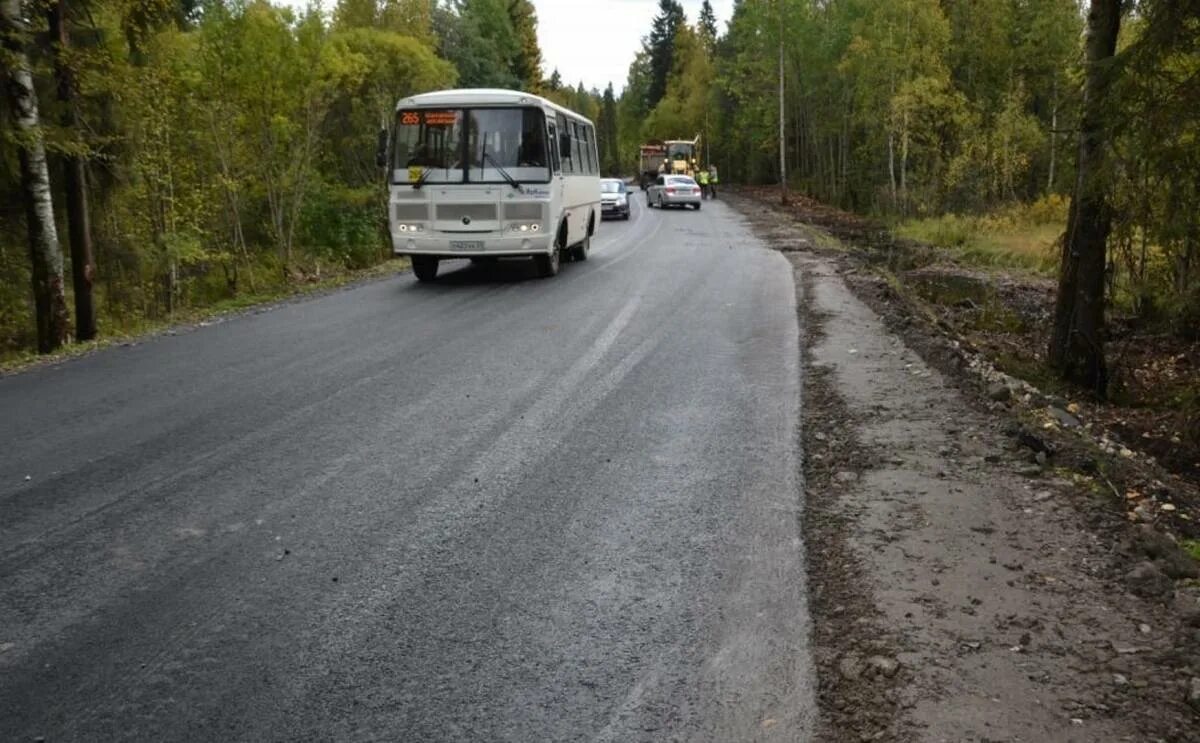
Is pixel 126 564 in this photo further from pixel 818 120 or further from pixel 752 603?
pixel 818 120

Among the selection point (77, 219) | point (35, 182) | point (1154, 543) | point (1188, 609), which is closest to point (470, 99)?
point (77, 219)

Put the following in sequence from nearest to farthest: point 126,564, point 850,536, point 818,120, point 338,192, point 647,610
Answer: point 647,610 < point 126,564 < point 850,536 < point 338,192 < point 818,120

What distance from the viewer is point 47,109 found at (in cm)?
1330

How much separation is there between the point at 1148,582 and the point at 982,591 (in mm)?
779

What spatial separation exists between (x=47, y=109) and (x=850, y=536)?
44.5 ft

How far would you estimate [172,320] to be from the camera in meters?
14.1

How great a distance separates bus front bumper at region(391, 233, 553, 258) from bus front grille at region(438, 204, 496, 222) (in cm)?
29

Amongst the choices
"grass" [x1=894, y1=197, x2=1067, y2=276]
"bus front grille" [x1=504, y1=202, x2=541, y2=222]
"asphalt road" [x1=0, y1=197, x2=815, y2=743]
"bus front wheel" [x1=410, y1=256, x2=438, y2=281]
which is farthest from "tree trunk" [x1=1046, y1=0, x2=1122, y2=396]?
"grass" [x1=894, y1=197, x2=1067, y2=276]

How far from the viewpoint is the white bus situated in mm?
15594

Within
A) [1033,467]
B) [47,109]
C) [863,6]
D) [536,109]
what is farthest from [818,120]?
[1033,467]

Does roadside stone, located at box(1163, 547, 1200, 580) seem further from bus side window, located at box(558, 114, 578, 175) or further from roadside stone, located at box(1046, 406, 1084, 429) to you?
bus side window, located at box(558, 114, 578, 175)

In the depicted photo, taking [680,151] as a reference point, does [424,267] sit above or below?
below

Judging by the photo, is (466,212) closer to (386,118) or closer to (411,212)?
(411,212)

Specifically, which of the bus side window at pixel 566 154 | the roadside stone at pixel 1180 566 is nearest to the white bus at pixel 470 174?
the bus side window at pixel 566 154
